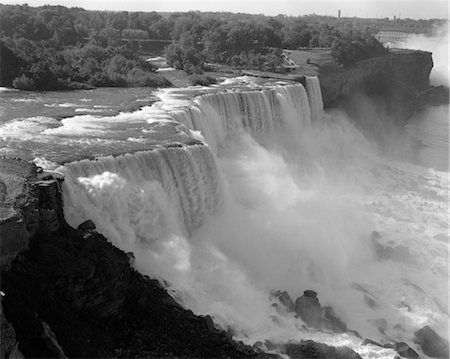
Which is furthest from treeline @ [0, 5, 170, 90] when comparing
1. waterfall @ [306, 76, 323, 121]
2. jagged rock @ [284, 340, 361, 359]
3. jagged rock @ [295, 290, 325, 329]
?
jagged rock @ [284, 340, 361, 359]

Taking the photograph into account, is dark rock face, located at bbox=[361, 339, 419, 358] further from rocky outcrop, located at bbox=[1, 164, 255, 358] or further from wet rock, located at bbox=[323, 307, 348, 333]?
rocky outcrop, located at bbox=[1, 164, 255, 358]

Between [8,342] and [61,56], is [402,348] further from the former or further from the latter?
[61,56]

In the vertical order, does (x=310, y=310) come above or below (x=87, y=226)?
below

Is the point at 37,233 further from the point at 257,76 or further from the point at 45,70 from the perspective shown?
the point at 257,76

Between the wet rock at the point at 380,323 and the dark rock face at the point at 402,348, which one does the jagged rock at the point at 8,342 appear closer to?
the dark rock face at the point at 402,348

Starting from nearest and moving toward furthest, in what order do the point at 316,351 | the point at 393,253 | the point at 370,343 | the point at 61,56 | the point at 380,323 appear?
the point at 316,351
the point at 370,343
the point at 380,323
the point at 393,253
the point at 61,56

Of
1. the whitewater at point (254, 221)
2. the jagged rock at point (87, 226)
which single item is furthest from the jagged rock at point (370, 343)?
the jagged rock at point (87, 226)

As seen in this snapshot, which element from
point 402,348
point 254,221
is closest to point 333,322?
point 402,348

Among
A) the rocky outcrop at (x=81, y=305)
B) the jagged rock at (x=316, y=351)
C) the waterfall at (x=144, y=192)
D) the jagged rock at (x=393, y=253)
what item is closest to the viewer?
the rocky outcrop at (x=81, y=305)
